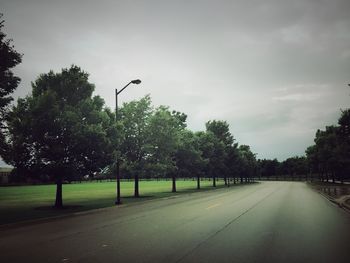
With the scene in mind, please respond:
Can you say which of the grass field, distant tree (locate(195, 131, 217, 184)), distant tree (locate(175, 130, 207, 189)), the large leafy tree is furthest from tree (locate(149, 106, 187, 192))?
distant tree (locate(195, 131, 217, 184))

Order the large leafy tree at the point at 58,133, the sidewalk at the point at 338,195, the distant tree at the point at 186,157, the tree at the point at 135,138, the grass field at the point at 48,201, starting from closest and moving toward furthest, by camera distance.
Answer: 1. the grass field at the point at 48,201
2. the large leafy tree at the point at 58,133
3. the sidewalk at the point at 338,195
4. the tree at the point at 135,138
5. the distant tree at the point at 186,157

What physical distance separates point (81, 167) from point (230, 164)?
55080 mm

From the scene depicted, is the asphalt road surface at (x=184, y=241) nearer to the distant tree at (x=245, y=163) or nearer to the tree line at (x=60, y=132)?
the tree line at (x=60, y=132)

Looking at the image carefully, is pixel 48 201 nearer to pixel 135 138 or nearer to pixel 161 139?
pixel 135 138

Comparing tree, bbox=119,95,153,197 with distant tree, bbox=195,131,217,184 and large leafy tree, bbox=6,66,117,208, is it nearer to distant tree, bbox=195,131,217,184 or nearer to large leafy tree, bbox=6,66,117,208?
large leafy tree, bbox=6,66,117,208

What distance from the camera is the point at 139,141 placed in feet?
111

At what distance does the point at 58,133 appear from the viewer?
21.6 m

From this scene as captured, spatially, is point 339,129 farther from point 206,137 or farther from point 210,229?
point 210,229

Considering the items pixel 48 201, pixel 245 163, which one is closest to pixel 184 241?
pixel 48 201

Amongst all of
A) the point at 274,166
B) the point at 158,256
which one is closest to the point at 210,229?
the point at 158,256

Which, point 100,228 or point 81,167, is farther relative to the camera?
point 81,167

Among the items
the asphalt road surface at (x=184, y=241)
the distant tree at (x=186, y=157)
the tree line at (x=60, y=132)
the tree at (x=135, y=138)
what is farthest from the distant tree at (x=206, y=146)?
the asphalt road surface at (x=184, y=241)

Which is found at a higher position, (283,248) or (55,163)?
(55,163)

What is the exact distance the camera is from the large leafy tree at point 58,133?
20859 millimetres
